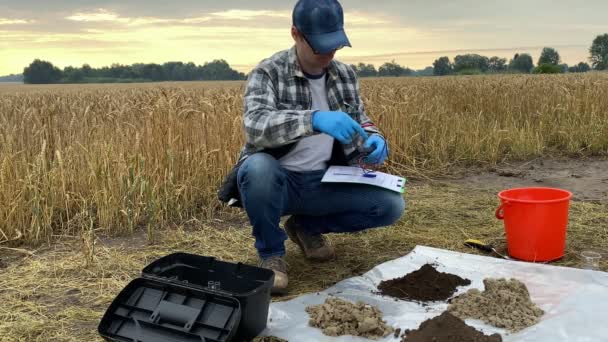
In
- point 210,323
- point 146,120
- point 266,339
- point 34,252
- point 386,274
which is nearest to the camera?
point 210,323

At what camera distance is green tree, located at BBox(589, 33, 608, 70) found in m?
77.2

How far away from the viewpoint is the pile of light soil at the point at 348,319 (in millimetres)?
2174

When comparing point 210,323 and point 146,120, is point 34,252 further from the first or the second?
point 210,323

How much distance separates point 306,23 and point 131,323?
4.65 ft

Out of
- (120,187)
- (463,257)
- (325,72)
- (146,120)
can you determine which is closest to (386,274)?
(463,257)

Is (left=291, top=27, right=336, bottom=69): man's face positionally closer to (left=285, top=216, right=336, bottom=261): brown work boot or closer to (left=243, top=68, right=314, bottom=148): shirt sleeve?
(left=243, top=68, right=314, bottom=148): shirt sleeve

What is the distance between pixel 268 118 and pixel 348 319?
0.90m

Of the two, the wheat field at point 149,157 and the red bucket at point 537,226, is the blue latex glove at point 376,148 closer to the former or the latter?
the red bucket at point 537,226

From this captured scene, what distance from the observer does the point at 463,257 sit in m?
3.03

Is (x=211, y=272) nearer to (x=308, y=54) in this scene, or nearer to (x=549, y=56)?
(x=308, y=54)

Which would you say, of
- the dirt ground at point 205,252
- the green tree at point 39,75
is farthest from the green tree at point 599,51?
the dirt ground at point 205,252

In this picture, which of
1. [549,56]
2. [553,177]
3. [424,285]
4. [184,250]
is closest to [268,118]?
[424,285]

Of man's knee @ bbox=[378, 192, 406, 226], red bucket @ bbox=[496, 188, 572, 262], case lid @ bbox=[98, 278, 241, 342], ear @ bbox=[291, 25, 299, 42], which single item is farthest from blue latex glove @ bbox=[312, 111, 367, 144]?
red bucket @ bbox=[496, 188, 572, 262]

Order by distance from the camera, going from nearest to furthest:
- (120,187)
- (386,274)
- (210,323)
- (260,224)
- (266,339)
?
(210,323) → (266,339) → (260,224) → (386,274) → (120,187)
